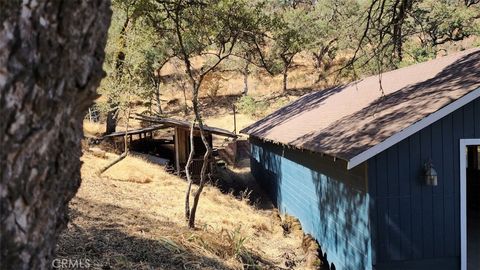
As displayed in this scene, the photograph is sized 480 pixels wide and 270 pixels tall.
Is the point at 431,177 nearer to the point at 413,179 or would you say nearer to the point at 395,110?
the point at 413,179

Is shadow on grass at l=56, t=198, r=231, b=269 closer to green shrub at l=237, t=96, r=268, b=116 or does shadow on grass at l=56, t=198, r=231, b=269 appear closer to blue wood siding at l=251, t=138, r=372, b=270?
blue wood siding at l=251, t=138, r=372, b=270

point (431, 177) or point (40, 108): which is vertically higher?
point (40, 108)

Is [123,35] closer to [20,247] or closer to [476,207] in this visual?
[476,207]

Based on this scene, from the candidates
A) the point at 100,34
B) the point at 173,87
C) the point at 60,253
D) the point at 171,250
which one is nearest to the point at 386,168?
the point at 171,250

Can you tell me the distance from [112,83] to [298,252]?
10.6m

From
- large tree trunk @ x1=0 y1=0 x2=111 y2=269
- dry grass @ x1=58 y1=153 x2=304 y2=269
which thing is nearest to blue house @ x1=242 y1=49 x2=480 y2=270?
dry grass @ x1=58 y1=153 x2=304 y2=269

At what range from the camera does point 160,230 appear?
7.88 metres

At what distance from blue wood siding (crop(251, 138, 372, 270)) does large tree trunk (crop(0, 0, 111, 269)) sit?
5613mm

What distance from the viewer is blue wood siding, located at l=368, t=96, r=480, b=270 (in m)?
6.61

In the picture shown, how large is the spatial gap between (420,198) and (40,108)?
6.29m

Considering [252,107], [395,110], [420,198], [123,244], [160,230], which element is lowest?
[160,230]

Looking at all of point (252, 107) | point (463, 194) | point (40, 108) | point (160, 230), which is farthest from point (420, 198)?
point (252, 107)

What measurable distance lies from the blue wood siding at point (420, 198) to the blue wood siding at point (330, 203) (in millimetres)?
213

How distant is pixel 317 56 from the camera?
40594mm
